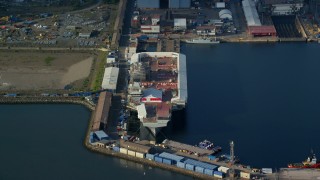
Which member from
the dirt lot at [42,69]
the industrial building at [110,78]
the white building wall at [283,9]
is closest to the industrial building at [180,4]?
the white building wall at [283,9]

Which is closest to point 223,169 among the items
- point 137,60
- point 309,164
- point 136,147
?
point 309,164

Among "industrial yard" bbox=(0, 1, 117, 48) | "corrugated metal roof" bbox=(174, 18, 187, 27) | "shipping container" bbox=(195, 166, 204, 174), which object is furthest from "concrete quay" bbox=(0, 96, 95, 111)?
"corrugated metal roof" bbox=(174, 18, 187, 27)

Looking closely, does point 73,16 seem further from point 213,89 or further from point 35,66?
point 213,89

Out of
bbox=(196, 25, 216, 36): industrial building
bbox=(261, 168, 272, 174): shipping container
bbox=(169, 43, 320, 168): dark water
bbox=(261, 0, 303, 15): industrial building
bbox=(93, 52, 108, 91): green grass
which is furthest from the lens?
bbox=(261, 0, 303, 15): industrial building

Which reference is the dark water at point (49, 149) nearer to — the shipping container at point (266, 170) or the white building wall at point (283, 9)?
the shipping container at point (266, 170)

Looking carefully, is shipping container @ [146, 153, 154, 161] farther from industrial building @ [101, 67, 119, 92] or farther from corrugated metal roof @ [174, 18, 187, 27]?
corrugated metal roof @ [174, 18, 187, 27]

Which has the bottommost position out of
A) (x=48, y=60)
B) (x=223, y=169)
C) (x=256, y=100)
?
(x=223, y=169)

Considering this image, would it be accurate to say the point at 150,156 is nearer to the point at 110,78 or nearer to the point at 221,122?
the point at 221,122
